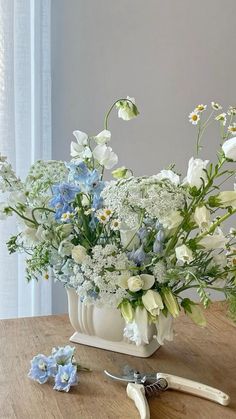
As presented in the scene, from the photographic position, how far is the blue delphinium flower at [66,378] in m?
1.06

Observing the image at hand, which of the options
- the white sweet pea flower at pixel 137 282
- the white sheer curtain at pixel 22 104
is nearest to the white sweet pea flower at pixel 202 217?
the white sweet pea flower at pixel 137 282

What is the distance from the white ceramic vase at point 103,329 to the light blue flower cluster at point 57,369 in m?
0.11

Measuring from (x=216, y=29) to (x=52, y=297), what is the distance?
3.91 ft

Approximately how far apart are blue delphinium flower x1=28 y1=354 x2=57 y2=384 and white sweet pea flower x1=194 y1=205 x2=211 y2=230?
1.30 ft

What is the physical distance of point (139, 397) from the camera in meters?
1.01

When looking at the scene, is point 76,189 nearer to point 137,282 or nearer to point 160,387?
point 137,282

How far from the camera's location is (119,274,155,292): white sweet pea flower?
0.99 m

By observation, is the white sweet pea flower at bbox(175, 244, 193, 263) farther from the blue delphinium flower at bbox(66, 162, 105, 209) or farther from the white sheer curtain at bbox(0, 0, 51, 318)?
the white sheer curtain at bbox(0, 0, 51, 318)

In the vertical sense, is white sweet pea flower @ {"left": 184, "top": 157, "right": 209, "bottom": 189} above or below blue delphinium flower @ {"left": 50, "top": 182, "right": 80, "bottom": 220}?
above

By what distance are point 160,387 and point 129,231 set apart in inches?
11.7

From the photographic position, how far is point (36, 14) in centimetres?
187

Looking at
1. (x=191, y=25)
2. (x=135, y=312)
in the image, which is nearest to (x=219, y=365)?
(x=135, y=312)

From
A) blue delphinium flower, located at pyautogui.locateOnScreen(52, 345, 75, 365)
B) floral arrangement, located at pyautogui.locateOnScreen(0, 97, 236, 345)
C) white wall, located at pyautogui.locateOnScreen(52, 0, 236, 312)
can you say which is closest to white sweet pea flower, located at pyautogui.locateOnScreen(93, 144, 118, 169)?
floral arrangement, located at pyautogui.locateOnScreen(0, 97, 236, 345)

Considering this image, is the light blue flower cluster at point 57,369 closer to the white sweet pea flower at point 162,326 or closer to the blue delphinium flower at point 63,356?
the blue delphinium flower at point 63,356
